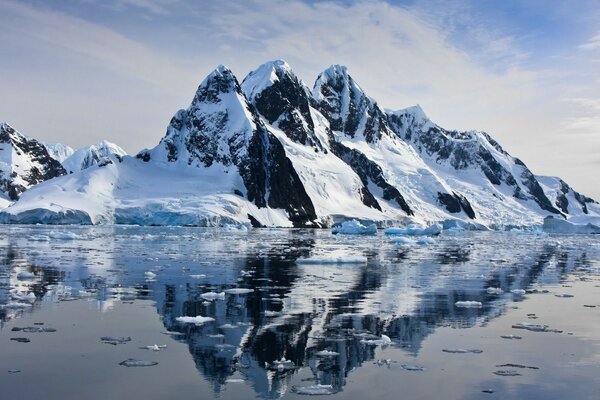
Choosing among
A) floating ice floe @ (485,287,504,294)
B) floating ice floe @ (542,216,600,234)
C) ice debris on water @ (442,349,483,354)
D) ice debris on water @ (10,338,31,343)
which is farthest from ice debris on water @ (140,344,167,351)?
floating ice floe @ (542,216,600,234)

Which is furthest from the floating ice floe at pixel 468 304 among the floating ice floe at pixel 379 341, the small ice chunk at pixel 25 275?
the small ice chunk at pixel 25 275

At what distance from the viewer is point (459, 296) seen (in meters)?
26.4

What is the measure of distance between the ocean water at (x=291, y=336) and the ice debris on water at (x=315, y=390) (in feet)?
0.12

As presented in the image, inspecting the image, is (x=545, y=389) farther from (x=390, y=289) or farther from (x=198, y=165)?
(x=198, y=165)

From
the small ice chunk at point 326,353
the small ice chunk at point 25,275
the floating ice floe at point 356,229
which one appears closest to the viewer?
the small ice chunk at point 326,353

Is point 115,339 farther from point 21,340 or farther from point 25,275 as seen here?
point 25,275

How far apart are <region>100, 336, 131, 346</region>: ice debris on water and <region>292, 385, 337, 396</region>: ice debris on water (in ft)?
18.1

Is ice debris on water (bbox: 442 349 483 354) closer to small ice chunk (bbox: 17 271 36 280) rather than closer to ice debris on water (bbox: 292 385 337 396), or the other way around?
ice debris on water (bbox: 292 385 337 396)

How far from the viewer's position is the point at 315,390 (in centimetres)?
1227

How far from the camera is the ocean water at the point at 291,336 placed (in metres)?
12.6

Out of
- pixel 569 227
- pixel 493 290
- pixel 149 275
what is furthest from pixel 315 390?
pixel 569 227

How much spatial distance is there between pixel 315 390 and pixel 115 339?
6301 mm

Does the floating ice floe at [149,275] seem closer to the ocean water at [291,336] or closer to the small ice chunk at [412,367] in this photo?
the ocean water at [291,336]

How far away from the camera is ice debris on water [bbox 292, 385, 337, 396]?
1215cm
